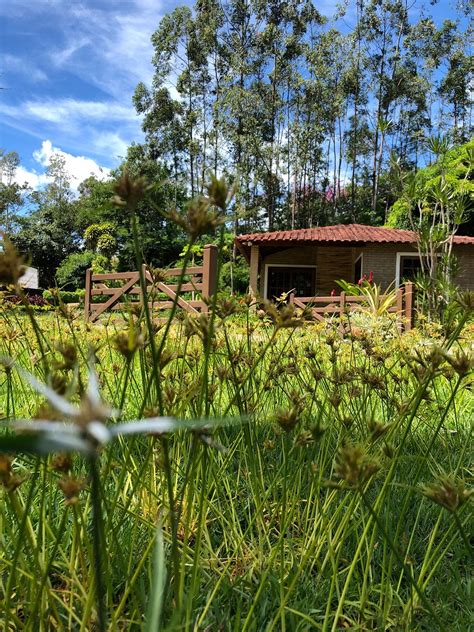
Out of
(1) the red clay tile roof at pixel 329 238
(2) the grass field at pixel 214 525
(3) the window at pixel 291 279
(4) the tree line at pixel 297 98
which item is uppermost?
(4) the tree line at pixel 297 98

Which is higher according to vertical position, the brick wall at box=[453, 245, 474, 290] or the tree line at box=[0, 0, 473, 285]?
the tree line at box=[0, 0, 473, 285]

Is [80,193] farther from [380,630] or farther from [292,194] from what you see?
[380,630]

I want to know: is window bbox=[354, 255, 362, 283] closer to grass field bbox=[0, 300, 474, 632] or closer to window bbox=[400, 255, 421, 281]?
window bbox=[400, 255, 421, 281]

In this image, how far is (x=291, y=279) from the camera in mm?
17078

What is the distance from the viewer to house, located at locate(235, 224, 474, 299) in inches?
561

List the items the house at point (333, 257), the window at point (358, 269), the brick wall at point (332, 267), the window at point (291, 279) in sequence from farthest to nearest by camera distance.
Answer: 1. the window at point (291, 279)
2. the brick wall at point (332, 267)
3. the window at point (358, 269)
4. the house at point (333, 257)

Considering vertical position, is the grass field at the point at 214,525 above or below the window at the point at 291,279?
below

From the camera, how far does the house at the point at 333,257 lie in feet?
46.8

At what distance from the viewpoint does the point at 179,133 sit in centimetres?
2561

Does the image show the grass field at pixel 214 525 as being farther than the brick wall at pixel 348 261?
No

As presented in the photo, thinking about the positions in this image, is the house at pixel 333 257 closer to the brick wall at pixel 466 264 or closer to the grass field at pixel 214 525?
the brick wall at pixel 466 264

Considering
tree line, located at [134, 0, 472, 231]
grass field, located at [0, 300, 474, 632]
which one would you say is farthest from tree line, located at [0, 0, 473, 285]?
grass field, located at [0, 300, 474, 632]

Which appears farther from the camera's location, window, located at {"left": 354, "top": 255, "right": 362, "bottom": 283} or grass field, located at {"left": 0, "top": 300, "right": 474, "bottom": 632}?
window, located at {"left": 354, "top": 255, "right": 362, "bottom": 283}

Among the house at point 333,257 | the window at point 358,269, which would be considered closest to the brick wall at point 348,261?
the house at point 333,257
